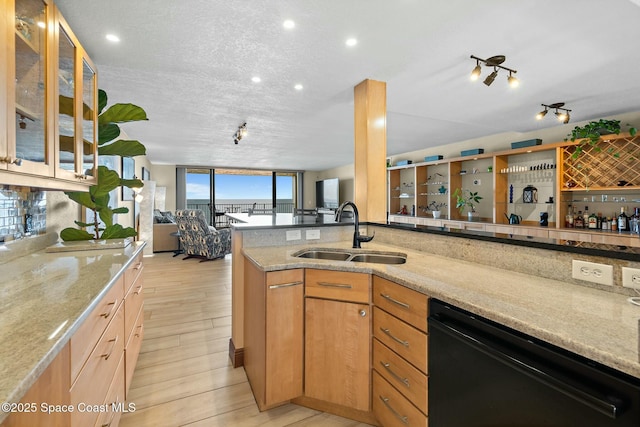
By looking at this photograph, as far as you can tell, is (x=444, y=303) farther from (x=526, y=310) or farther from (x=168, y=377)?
(x=168, y=377)

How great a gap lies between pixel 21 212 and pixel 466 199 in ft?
20.1

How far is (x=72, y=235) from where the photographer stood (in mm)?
2195

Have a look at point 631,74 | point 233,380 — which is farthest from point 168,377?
point 631,74

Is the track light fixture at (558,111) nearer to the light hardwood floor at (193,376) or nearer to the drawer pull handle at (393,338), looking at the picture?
the drawer pull handle at (393,338)

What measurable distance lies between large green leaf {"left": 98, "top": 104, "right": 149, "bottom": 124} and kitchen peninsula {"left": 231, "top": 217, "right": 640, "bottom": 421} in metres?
1.29

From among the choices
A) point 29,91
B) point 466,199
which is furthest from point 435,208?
point 29,91

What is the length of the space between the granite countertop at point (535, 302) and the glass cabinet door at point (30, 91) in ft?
3.71

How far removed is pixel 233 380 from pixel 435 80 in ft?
10.2

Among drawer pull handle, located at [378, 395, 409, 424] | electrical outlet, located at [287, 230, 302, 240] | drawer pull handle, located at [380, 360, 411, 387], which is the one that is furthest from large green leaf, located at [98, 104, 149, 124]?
drawer pull handle, located at [378, 395, 409, 424]

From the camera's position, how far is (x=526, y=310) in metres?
0.99

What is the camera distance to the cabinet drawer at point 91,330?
95 centimetres

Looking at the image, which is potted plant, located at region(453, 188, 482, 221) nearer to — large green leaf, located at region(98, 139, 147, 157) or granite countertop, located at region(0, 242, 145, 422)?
large green leaf, located at region(98, 139, 147, 157)

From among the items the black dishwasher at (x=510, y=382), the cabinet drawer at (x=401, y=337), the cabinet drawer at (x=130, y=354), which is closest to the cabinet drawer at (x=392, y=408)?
the black dishwasher at (x=510, y=382)

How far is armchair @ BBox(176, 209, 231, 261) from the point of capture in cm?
577
